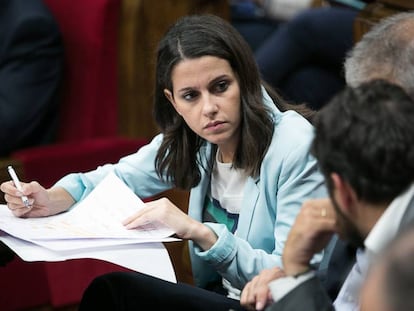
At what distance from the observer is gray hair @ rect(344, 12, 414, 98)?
4.43 feet

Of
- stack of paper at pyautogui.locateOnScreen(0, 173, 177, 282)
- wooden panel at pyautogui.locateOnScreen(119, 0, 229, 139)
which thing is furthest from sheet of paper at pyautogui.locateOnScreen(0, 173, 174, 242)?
wooden panel at pyautogui.locateOnScreen(119, 0, 229, 139)

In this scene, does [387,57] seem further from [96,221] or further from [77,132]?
[77,132]

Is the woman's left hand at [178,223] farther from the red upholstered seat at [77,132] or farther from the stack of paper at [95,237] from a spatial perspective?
the red upholstered seat at [77,132]

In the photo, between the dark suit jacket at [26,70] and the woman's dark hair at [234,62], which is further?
the dark suit jacket at [26,70]

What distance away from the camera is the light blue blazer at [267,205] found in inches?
56.9

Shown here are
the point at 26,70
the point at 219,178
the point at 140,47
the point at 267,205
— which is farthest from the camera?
the point at 140,47

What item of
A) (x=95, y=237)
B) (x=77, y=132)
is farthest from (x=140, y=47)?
(x=95, y=237)

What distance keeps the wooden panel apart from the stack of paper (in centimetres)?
92

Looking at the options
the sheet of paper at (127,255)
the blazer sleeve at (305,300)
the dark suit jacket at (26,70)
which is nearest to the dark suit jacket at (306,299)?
the blazer sleeve at (305,300)

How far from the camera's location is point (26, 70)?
93.1 inches

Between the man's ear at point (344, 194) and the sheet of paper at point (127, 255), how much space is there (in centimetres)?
37

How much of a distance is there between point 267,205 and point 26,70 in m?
1.06

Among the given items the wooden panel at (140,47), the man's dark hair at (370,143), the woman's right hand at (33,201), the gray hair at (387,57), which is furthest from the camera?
the wooden panel at (140,47)

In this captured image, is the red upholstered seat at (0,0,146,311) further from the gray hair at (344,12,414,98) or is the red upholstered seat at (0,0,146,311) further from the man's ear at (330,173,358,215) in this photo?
the man's ear at (330,173,358,215)
